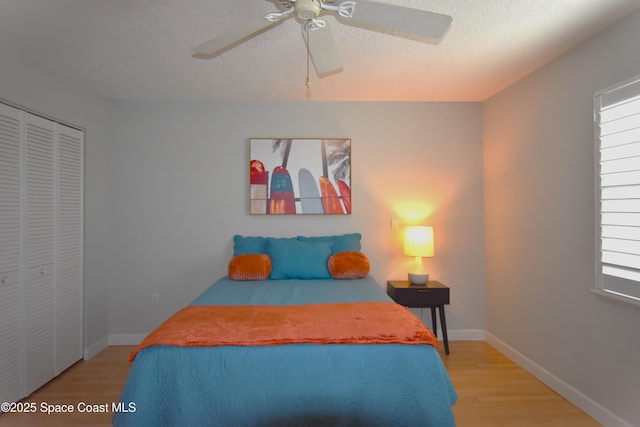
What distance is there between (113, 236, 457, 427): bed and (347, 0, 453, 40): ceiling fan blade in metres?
1.42

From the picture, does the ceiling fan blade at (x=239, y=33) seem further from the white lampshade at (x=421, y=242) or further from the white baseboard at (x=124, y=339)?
the white baseboard at (x=124, y=339)

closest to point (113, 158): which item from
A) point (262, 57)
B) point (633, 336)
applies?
point (262, 57)

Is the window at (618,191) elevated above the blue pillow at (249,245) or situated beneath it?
elevated above

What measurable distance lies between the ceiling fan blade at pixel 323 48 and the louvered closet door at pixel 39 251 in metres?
2.17

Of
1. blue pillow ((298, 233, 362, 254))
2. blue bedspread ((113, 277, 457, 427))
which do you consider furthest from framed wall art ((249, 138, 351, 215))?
blue bedspread ((113, 277, 457, 427))

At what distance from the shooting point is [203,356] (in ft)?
5.45

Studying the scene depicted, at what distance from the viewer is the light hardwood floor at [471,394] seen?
7.25 ft

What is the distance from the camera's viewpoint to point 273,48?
2455 millimetres

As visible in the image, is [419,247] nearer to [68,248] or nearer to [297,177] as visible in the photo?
[297,177]

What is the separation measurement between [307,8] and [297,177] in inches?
86.3

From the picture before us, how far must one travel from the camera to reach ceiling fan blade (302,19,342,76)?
5.50 ft

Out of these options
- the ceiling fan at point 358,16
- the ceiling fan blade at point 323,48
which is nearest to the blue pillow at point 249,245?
the ceiling fan blade at point 323,48

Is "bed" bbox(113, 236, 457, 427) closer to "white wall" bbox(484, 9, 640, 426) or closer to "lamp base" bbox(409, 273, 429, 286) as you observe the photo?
"white wall" bbox(484, 9, 640, 426)

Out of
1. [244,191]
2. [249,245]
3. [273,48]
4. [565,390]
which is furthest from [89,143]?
[565,390]
